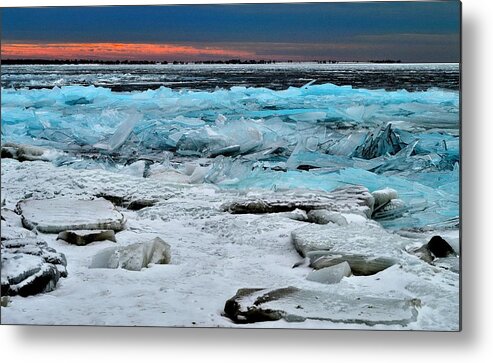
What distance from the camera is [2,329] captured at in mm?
3371

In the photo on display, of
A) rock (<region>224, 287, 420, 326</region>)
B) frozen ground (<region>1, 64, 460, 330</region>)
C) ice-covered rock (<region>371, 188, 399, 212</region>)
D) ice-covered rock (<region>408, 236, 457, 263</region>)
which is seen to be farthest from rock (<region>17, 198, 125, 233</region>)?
ice-covered rock (<region>408, 236, 457, 263</region>)

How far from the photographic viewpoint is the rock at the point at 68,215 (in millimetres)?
3264

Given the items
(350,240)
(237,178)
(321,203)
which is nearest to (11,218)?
(237,178)

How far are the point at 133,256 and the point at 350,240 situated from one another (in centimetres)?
82

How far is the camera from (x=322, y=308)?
310 cm

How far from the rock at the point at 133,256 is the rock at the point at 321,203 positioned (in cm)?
29

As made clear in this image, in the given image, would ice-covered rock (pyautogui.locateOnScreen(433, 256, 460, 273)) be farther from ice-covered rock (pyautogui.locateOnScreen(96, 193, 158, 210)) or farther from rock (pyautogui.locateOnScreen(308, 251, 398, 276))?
ice-covered rock (pyautogui.locateOnScreen(96, 193, 158, 210))

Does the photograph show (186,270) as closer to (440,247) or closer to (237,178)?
(237,178)

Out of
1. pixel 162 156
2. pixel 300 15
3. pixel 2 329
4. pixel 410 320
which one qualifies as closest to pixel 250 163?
pixel 162 156

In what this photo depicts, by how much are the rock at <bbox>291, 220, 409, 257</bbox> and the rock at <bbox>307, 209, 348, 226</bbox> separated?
2cm

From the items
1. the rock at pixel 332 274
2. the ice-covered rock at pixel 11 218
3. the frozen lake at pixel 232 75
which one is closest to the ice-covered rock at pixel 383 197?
the rock at pixel 332 274

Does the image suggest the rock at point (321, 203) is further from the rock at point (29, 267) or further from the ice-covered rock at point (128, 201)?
the rock at point (29, 267)

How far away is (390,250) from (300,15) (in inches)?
36.8

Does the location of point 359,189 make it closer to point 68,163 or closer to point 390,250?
point 390,250
